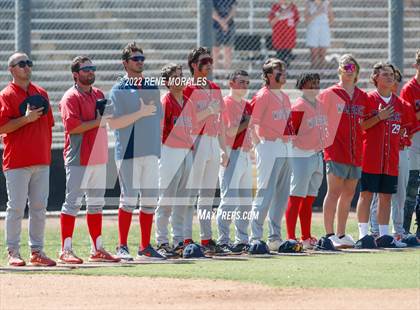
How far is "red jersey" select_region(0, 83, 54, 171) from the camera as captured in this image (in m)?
12.0

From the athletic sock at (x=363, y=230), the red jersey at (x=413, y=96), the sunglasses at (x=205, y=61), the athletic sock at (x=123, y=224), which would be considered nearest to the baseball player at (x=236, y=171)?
the sunglasses at (x=205, y=61)

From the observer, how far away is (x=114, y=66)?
807 inches

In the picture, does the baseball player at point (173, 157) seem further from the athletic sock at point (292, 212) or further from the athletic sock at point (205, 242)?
the athletic sock at point (292, 212)

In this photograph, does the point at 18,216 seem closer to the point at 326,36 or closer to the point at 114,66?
the point at 114,66

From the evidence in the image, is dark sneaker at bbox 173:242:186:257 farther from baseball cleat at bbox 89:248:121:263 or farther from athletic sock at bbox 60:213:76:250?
athletic sock at bbox 60:213:76:250

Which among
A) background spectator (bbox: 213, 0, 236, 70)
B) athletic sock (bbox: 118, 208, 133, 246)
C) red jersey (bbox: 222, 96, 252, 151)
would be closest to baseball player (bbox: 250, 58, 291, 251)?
red jersey (bbox: 222, 96, 252, 151)

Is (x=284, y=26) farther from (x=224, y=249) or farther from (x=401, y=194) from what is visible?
(x=224, y=249)

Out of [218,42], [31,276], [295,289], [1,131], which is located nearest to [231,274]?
[295,289]

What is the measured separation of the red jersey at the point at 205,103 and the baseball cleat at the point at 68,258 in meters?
1.97

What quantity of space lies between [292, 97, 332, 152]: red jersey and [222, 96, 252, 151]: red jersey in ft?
1.85

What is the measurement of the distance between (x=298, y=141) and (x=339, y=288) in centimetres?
380

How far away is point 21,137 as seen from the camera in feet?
39.6

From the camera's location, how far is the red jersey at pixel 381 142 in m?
14.2

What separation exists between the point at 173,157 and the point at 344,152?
2.09 m
